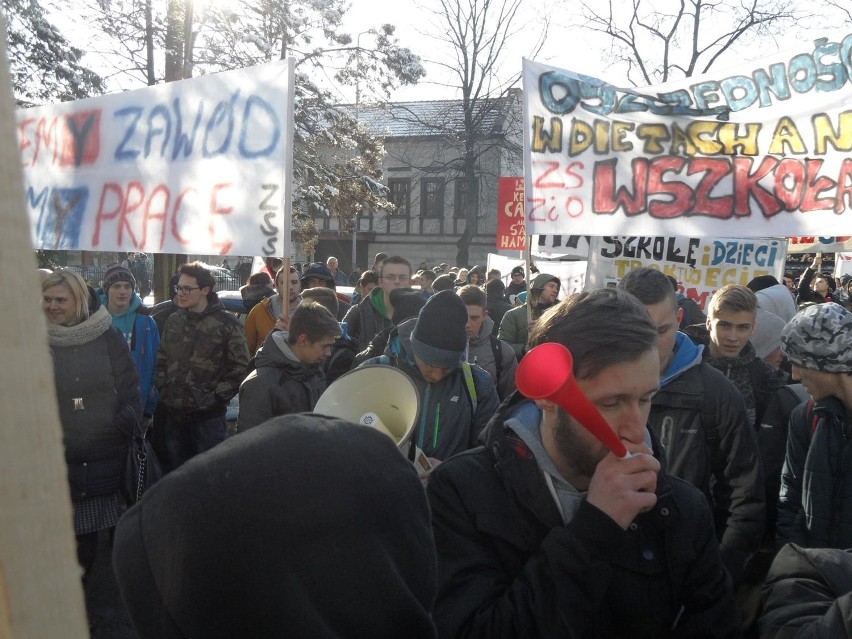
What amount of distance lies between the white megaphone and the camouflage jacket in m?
2.30

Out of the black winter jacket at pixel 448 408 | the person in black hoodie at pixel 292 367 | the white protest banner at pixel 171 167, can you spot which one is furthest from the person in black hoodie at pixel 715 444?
the white protest banner at pixel 171 167

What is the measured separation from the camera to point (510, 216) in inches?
554

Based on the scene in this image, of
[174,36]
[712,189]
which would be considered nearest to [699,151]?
[712,189]

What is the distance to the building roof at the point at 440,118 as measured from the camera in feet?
98.4

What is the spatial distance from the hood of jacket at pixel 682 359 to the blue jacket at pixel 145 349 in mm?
3524

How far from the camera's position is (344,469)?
973 millimetres

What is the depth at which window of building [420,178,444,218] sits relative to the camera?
36625 mm

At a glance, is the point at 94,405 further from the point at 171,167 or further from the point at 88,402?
the point at 171,167

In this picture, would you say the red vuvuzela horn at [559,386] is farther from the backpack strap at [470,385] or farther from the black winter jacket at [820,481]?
the backpack strap at [470,385]

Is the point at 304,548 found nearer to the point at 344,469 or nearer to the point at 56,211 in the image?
the point at 344,469

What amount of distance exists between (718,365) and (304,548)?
118 inches

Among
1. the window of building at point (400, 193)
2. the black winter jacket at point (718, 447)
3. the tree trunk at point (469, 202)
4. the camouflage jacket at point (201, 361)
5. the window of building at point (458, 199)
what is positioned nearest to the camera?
the black winter jacket at point (718, 447)

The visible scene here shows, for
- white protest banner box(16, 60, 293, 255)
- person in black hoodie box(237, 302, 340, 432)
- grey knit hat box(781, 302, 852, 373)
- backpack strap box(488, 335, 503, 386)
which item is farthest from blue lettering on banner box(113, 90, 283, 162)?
grey knit hat box(781, 302, 852, 373)

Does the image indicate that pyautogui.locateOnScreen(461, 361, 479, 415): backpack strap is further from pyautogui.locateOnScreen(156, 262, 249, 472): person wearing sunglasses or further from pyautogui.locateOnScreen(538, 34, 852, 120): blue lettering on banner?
pyautogui.locateOnScreen(538, 34, 852, 120): blue lettering on banner
